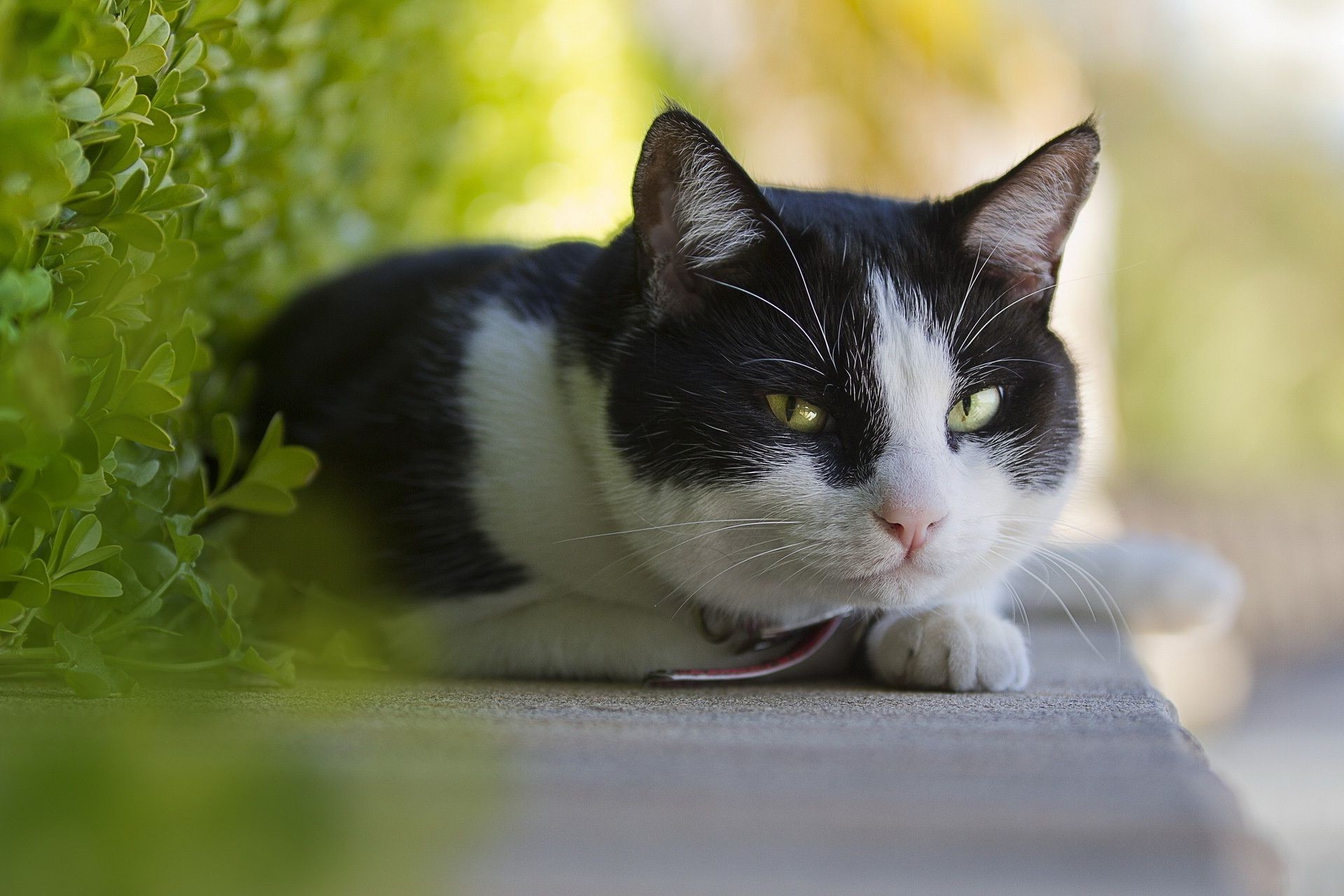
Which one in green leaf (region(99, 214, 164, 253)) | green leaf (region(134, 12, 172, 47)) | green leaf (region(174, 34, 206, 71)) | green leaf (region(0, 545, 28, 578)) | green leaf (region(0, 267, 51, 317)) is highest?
green leaf (region(174, 34, 206, 71))

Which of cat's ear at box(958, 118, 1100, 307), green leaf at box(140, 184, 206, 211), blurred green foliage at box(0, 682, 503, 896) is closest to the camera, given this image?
blurred green foliage at box(0, 682, 503, 896)

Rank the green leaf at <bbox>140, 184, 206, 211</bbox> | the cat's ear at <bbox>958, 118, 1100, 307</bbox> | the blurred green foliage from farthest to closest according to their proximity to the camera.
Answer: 1. the cat's ear at <bbox>958, 118, 1100, 307</bbox>
2. the green leaf at <bbox>140, 184, 206, 211</bbox>
3. the blurred green foliage

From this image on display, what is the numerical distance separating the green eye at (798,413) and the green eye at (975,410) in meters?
0.13

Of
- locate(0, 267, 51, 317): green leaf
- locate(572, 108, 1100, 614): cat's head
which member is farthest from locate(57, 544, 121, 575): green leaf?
locate(572, 108, 1100, 614): cat's head

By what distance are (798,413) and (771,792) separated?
458 mm

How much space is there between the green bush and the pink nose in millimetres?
567

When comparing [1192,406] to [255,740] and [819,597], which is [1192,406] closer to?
[819,597]

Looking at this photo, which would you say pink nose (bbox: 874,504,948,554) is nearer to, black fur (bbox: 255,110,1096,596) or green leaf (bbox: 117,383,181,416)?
black fur (bbox: 255,110,1096,596)

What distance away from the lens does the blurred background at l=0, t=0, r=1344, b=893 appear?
5.74ft

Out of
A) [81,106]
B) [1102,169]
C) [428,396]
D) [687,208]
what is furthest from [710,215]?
[1102,169]

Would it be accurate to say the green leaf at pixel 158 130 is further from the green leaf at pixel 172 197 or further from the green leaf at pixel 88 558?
the green leaf at pixel 88 558

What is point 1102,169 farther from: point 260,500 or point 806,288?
point 260,500

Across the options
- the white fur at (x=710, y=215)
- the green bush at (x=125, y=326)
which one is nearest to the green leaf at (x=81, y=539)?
the green bush at (x=125, y=326)

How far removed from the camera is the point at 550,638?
126cm
